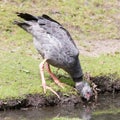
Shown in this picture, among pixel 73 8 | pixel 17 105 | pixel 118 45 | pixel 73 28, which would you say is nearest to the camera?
pixel 17 105

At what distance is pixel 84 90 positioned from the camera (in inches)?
466

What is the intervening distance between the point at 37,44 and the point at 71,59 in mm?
939

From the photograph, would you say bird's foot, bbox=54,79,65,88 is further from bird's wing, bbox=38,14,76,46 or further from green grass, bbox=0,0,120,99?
bird's wing, bbox=38,14,76,46

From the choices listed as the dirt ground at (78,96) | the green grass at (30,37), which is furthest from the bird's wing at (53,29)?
the dirt ground at (78,96)

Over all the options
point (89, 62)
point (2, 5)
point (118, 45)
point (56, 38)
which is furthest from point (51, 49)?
point (2, 5)

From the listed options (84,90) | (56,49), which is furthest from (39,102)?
(56,49)

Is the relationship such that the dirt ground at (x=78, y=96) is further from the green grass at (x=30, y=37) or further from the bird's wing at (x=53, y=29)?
the bird's wing at (x=53, y=29)

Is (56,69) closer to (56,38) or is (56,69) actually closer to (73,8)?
(56,38)

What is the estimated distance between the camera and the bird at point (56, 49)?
11820 mm

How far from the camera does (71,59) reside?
39.0 ft

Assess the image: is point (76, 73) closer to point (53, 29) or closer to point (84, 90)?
point (84, 90)

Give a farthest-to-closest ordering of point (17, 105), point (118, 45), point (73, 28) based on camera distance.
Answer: point (73, 28)
point (118, 45)
point (17, 105)

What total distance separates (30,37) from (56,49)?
3.99m

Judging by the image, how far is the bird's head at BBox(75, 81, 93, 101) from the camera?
11.8 meters
